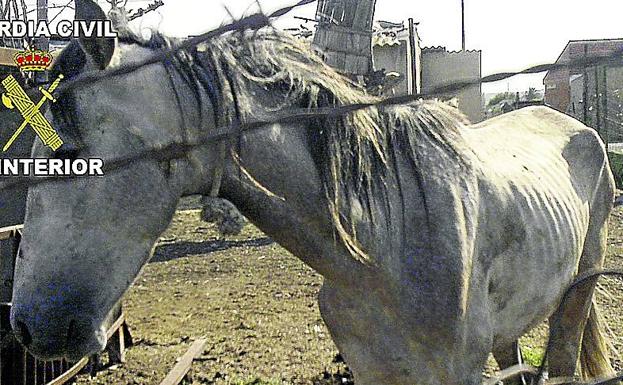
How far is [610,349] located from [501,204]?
2433 mm

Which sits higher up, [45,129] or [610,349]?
[45,129]

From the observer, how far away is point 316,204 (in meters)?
1.82

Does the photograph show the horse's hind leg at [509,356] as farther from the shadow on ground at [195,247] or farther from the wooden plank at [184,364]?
the shadow on ground at [195,247]

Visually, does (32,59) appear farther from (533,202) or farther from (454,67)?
(454,67)

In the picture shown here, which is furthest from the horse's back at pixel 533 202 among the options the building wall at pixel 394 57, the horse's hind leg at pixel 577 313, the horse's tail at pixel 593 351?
the building wall at pixel 394 57

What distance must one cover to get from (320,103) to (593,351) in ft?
7.65

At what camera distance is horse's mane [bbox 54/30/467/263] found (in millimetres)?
1683

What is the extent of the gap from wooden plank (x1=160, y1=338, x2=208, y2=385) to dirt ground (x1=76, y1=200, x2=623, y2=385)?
0.07 meters

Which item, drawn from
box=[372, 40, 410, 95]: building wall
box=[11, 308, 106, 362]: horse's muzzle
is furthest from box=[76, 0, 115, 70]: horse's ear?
box=[372, 40, 410, 95]: building wall

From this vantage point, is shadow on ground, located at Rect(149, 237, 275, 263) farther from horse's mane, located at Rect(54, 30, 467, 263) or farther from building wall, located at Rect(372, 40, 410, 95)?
horse's mane, located at Rect(54, 30, 467, 263)

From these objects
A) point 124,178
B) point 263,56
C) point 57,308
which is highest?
point 263,56

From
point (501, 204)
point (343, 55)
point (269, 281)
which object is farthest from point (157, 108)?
point (269, 281)

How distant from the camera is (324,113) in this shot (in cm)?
148

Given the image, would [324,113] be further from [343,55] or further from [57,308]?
[343,55]
